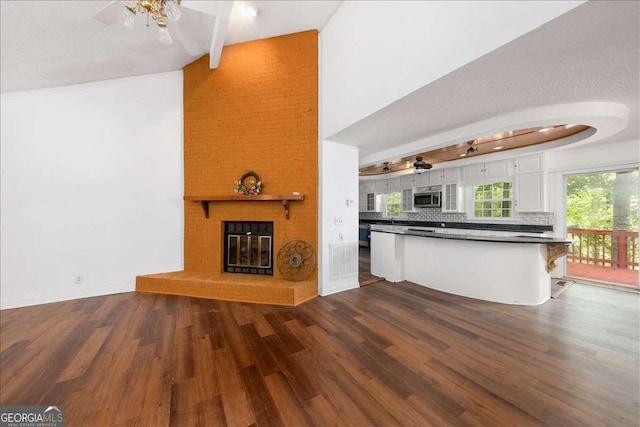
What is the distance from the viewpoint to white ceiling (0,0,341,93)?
2609 mm

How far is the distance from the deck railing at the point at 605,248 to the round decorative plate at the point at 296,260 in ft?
16.8

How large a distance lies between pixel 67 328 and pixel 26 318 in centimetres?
81

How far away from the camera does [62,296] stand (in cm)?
347

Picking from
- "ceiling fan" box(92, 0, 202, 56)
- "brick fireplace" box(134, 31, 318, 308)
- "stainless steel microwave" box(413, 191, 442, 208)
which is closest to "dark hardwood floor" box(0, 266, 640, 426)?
"brick fireplace" box(134, 31, 318, 308)

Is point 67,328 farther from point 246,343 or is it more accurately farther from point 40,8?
point 40,8

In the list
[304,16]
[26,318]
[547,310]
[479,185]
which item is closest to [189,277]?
[26,318]

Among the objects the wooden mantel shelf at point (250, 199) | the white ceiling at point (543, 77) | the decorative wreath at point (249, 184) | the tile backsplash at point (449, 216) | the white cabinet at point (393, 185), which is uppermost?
the white ceiling at point (543, 77)

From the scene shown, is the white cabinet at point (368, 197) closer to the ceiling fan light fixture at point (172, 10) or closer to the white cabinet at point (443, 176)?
the white cabinet at point (443, 176)

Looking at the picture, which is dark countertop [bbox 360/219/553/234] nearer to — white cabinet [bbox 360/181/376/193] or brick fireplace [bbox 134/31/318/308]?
white cabinet [bbox 360/181/376/193]

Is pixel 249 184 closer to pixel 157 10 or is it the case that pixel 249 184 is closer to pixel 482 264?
pixel 157 10

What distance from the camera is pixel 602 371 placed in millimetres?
1864

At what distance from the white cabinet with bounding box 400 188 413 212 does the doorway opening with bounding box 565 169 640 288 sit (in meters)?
3.14

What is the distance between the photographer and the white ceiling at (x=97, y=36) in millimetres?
2609

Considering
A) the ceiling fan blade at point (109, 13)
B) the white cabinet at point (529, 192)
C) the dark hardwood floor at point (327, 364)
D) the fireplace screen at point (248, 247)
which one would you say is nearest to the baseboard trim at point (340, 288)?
the dark hardwood floor at point (327, 364)
